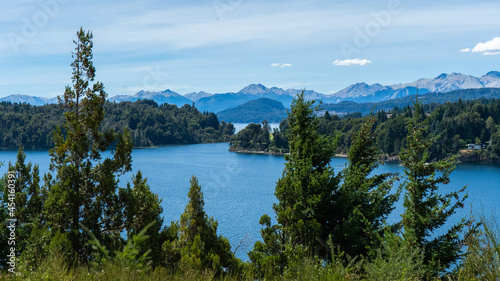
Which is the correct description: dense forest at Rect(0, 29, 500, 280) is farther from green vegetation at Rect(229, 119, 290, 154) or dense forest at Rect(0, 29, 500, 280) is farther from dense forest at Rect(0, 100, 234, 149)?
dense forest at Rect(0, 100, 234, 149)

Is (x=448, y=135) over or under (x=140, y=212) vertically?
over

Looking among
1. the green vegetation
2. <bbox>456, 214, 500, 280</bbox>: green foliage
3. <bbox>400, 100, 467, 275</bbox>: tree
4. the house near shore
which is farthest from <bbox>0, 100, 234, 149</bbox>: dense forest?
<bbox>456, 214, 500, 280</bbox>: green foliage

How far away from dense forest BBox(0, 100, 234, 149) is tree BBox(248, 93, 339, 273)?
79223 millimetres

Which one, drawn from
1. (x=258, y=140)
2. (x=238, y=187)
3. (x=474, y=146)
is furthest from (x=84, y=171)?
(x=258, y=140)

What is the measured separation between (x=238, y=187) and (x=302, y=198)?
35.6m

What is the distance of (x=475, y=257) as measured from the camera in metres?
2.94

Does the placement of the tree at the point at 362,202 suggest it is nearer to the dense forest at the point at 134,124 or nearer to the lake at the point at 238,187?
the lake at the point at 238,187

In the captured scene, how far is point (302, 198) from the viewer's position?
994cm

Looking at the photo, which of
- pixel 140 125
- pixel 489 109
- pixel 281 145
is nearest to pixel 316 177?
pixel 281 145

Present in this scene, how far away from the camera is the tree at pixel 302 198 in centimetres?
870

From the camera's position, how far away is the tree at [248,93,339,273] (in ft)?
28.5

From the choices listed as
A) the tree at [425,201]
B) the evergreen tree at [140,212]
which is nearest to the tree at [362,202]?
the tree at [425,201]

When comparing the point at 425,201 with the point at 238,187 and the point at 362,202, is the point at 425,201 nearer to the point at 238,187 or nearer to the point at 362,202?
the point at 362,202

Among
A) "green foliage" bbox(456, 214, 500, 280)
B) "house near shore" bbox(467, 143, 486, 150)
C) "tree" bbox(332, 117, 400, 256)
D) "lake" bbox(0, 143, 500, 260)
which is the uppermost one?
"green foliage" bbox(456, 214, 500, 280)
